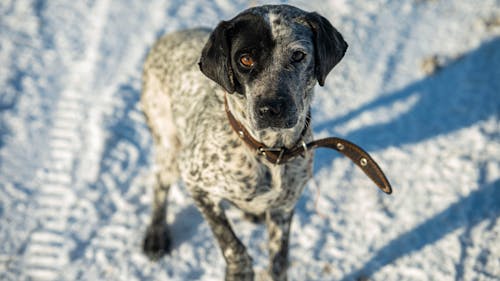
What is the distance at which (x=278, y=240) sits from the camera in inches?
139

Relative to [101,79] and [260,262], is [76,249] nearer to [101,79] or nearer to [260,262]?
[260,262]

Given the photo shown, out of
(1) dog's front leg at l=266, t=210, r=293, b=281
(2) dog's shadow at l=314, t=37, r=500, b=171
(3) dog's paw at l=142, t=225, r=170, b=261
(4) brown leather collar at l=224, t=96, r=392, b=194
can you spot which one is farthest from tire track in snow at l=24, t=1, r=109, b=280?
(2) dog's shadow at l=314, t=37, r=500, b=171

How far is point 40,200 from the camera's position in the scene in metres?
4.43

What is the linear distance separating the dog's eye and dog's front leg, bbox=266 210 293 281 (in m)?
1.27

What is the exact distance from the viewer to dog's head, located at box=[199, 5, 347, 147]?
8.61 ft

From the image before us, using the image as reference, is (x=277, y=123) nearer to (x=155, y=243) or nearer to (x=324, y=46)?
(x=324, y=46)

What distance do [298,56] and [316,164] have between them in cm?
252

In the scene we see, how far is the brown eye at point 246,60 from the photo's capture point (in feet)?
8.80

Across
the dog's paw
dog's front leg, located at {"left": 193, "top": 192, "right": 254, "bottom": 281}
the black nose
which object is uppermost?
the black nose

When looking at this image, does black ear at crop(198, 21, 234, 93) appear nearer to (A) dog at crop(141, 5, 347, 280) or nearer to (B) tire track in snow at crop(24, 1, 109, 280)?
(A) dog at crop(141, 5, 347, 280)

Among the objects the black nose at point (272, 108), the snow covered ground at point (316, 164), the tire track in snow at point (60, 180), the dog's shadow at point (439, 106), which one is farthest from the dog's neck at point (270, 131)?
the tire track in snow at point (60, 180)

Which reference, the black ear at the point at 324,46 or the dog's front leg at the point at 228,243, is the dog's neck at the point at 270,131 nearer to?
the black ear at the point at 324,46

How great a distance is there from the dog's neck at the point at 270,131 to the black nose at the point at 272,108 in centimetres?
26

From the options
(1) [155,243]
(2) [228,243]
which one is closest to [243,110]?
(2) [228,243]
